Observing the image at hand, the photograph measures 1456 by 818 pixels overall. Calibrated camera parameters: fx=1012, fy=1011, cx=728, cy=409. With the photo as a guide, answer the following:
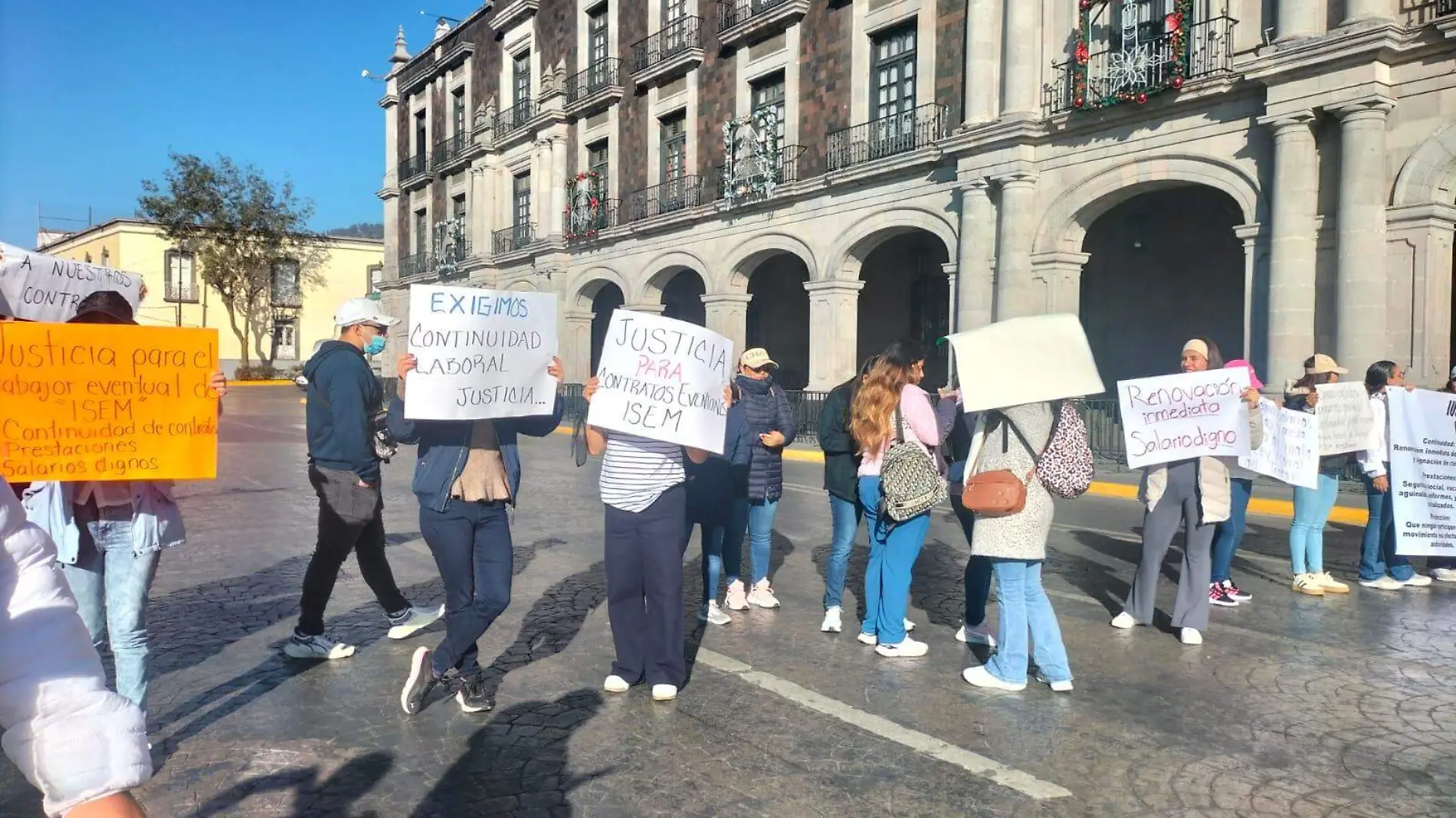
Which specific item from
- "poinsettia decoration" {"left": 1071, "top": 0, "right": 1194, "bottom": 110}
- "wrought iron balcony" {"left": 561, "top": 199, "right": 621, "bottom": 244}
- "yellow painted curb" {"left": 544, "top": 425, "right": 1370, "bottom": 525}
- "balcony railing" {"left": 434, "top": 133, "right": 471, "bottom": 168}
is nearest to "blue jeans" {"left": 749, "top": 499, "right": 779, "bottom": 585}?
"yellow painted curb" {"left": 544, "top": 425, "right": 1370, "bottom": 525}

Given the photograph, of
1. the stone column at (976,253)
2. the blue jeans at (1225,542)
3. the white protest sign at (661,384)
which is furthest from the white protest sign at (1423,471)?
the stone column at (976,253)

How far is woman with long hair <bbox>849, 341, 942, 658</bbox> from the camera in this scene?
5.57 meters

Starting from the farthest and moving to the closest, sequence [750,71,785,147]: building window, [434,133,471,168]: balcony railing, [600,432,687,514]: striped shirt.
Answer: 1. [434,133,471,168]: balcony railing
2. [750,71,785,147]: building window
3. [600,432,687,514]: striped shirt

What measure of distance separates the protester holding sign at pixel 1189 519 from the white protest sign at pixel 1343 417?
5.46 ft

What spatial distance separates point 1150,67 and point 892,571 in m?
12.4

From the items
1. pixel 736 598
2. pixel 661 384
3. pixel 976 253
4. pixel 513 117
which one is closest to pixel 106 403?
pixel 661 384

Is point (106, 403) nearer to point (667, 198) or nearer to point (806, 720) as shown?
point (806, 720)

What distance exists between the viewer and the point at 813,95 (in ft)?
71.7

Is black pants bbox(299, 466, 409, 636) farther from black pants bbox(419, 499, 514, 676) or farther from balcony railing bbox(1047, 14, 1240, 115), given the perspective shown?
balcony railing bbox(1047, 14, 1240, 115)

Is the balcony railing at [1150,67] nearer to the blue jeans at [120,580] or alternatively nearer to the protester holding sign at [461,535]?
the protester holding sign at [461,535]

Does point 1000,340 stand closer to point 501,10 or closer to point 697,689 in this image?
point 697,689

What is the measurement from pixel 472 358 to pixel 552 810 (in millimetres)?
2070

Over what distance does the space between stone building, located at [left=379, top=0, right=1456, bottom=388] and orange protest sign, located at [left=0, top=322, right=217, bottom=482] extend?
43.9 feet

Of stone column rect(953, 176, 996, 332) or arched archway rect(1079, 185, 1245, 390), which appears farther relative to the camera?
arched archway rect(1079, 185, 1245, 390)
